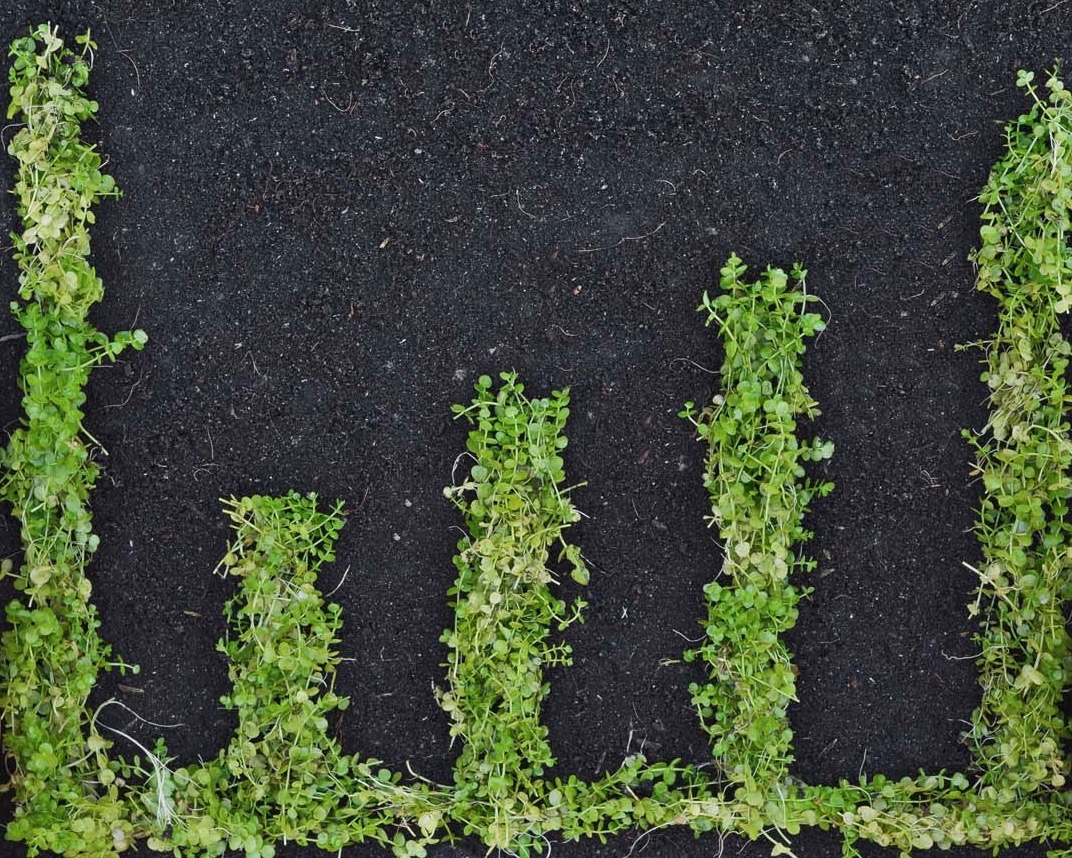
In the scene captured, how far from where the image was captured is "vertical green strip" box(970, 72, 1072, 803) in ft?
7.06

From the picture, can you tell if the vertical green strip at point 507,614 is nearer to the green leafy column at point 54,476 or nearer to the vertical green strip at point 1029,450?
the green leafy column at point 54,476

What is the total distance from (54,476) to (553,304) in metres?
1.28

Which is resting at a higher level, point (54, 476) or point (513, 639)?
point (54, 476)

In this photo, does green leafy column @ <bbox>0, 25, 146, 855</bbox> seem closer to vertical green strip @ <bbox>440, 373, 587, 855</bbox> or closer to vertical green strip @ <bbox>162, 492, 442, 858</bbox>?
vertical green strip @ <bbox>162, 492, 442, 858</bbox>

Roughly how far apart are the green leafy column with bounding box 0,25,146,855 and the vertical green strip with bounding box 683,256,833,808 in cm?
145

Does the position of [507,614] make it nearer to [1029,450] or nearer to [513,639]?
[513,639]

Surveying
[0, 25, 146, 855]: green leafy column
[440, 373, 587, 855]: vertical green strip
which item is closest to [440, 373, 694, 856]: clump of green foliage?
[440, 373, 587, 855]: vertical green strip

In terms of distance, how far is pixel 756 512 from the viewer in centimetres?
215

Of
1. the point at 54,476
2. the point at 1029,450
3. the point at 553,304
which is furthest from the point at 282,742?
the point at 1029,450

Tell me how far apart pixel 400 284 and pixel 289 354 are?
0.33 meters

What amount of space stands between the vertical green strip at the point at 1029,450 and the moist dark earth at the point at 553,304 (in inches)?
2.8

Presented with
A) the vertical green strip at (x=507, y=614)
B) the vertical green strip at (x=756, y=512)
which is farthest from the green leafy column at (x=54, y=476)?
the vertical green strip at (x=756, y=512)

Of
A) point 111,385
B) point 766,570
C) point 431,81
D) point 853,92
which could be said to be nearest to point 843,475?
point 766,570

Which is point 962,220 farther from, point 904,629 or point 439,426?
point 439,426
